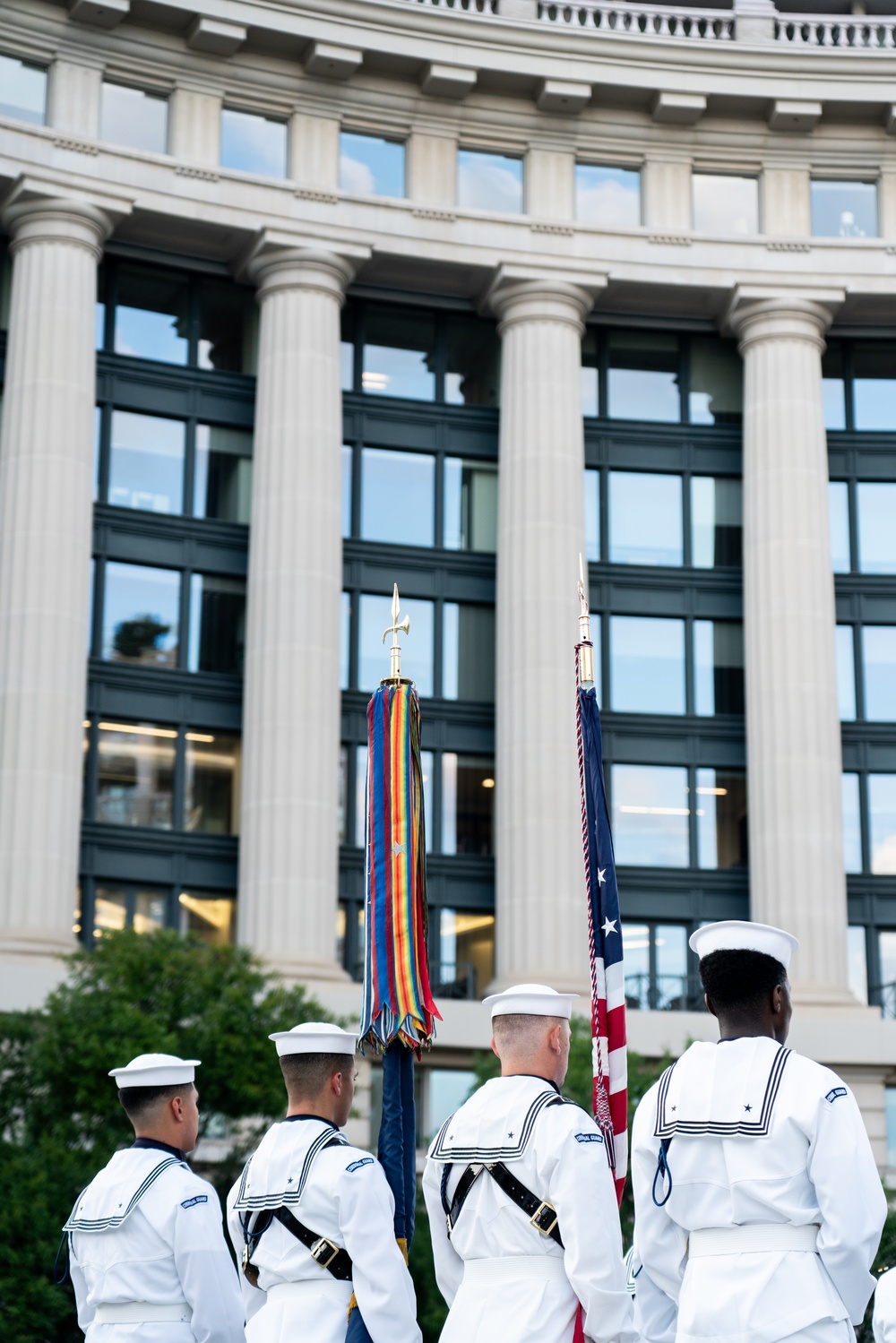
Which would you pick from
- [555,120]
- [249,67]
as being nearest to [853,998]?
[555,120]

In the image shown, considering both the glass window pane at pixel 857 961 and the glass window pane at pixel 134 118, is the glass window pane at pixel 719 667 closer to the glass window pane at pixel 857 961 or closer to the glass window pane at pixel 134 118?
the glass window pane at pixel 857 961

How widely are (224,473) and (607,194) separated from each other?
11420mm

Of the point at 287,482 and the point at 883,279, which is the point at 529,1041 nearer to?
the point at 287,482

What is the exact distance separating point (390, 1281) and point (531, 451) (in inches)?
1382

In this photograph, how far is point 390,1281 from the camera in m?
9.05

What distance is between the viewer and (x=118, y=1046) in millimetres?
27875

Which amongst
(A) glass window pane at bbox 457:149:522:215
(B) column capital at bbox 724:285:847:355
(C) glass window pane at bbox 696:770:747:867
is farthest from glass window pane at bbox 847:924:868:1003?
(A) glass window pane at bbox 457:149:522:215

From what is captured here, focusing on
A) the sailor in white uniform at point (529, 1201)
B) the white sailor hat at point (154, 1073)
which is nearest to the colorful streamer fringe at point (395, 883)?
the white sailor hat at point (154, 1073)

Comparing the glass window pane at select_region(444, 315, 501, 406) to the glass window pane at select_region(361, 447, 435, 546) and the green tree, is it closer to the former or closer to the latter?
the glass window pane at select_region(361, 447, 435, 546)

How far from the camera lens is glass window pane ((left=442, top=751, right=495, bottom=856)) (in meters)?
43.1

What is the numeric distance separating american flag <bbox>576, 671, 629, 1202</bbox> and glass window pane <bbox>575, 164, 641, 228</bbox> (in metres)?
35.9

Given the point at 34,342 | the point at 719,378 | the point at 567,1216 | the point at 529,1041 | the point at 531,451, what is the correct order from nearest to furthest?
the point at 567,1216, the point at 529,1041, the point at 34,342, the point at 531,451, the point at 719,378

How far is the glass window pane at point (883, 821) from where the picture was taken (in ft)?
146

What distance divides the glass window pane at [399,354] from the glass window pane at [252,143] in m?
4.18
